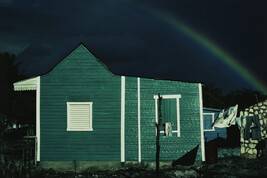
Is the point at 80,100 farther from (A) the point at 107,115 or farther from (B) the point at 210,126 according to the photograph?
(B) the point at 210,126

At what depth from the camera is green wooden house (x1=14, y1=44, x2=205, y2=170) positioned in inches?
598

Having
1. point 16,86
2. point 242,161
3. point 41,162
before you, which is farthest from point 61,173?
point 242,161

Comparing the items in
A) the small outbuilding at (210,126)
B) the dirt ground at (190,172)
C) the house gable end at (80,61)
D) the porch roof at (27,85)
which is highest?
the house gable end at (80,61)

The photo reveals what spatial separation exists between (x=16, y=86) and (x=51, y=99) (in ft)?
6.61

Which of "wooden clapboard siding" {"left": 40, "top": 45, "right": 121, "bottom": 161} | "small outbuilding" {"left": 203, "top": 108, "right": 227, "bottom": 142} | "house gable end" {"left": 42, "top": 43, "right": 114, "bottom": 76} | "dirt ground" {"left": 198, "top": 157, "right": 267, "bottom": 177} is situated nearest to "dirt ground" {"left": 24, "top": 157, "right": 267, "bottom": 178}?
"dirt ground" {"left": 198, "top": 157, "right": 267, "bottom": 177}

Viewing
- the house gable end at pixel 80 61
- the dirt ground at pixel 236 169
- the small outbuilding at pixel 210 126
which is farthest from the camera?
the small outbuilding at pixel 210 126

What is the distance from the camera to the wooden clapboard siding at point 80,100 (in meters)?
15.2

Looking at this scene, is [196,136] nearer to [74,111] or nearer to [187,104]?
[187,104]

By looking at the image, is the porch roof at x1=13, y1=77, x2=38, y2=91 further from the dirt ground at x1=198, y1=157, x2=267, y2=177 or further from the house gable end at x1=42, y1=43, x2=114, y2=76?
the dirt ground at x1=198, y1=157, x2=267, y2=177

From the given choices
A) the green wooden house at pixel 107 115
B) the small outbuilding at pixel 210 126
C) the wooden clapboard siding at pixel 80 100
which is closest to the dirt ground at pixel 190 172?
the green wooden house at pixel 107 115

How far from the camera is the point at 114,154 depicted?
596 inches

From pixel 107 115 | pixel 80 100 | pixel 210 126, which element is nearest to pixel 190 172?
pixel 107 115

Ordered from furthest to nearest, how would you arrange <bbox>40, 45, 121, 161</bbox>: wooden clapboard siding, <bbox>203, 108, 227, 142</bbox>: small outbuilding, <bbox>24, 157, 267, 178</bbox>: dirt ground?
1. <bbox>203, 108, 227, 142</bbox>: small outbuilding
2. <bbox>40, 45, 121, 161</bbox>: wooden clapboard siding
3. <bbox>24, 157, 267, 178</bbox>: dirt ground

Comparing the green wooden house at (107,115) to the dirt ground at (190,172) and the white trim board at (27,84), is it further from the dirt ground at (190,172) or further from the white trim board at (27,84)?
the dirt ground at (190,172)
